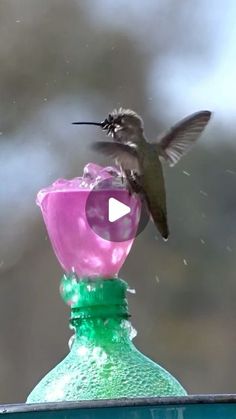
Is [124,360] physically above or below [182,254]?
above

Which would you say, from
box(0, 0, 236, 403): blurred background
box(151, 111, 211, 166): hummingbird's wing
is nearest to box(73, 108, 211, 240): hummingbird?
box(151, 111, 211, 166): hummingbird's wing

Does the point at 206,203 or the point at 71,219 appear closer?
the point at 71,219

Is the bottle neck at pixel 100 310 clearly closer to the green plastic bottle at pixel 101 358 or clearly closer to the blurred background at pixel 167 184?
the green plastic bottle at pixel 101 358

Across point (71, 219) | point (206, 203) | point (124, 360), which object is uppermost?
point (71, 219)

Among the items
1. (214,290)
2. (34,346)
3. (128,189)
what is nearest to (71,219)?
(128,189)

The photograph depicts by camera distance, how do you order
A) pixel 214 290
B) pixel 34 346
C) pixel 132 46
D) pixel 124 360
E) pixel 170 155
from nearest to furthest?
pixel 124 360 < pixel 170 155 < pixel 34 346 < pixel 214 290 < pixel 132 46

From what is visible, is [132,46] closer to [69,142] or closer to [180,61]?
[180,61]

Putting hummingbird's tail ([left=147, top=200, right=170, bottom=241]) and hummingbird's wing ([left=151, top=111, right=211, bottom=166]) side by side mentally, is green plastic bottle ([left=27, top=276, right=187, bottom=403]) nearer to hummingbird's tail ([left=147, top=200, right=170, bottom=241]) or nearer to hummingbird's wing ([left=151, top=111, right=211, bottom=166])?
hummingbird's tail ([left=147, top=200, right=170, bottom=241])

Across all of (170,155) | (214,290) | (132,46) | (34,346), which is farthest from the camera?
(132,46)
